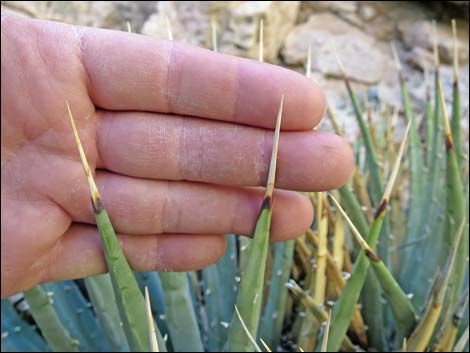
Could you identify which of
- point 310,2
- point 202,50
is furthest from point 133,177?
point 310,2

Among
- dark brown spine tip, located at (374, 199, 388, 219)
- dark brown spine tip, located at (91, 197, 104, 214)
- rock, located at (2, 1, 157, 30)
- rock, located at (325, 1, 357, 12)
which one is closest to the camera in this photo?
dark brown spine tip, located at (91, 197, 104, 214)

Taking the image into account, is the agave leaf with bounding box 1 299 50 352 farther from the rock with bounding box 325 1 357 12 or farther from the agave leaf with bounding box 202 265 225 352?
the rock with bounding box 325 1 357 12

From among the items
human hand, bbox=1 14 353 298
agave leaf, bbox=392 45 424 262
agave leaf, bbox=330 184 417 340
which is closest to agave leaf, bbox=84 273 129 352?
human hand, bbox=1 14 353 298

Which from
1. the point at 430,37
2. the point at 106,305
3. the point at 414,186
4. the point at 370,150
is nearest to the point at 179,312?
the point at 106,305

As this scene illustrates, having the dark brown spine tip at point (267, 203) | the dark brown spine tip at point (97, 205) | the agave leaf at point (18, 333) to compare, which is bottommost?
the agave leaf at point (18, 333)

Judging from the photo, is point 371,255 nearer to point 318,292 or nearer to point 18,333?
point 318,292

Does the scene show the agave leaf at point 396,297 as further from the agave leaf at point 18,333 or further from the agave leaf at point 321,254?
→ the agave leaf at point 18,333

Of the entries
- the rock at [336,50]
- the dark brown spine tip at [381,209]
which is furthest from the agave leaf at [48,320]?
the rock at [336,50]
